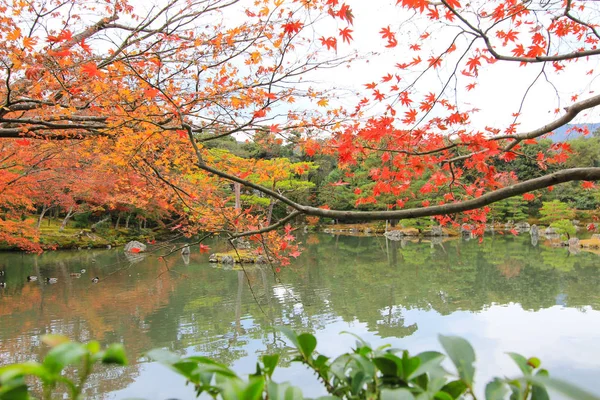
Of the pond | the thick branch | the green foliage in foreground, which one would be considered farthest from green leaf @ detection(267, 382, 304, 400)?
the pond

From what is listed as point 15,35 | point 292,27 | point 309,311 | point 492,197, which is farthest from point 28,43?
point 309,311

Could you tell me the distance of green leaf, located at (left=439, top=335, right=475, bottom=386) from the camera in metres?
0.58

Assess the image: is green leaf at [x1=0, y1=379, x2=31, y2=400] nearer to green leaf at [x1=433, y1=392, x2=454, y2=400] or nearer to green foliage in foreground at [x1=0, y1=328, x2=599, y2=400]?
green foliage in foreground at [x1=0, y1=328, x2=599, y2=400]

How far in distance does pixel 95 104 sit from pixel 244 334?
153 inches

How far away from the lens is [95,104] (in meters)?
3.75

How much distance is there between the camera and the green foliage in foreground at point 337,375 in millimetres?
417

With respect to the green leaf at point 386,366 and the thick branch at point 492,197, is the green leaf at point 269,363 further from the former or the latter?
the thick branch at point 492,197

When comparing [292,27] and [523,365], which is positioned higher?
[292,27]

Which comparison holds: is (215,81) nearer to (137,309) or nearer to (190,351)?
(190,351)

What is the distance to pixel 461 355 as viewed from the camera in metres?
0.59

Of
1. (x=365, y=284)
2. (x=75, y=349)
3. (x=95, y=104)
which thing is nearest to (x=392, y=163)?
(x=95, y=104)

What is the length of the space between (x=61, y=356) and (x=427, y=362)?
53cm

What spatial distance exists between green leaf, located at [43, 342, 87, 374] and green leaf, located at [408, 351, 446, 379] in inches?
18.8

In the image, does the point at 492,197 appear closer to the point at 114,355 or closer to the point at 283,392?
the point at 283,392
